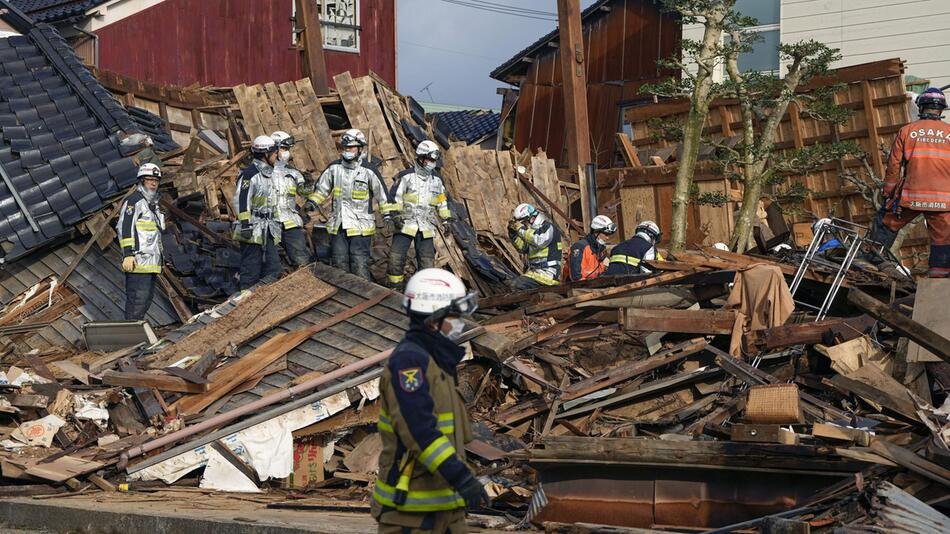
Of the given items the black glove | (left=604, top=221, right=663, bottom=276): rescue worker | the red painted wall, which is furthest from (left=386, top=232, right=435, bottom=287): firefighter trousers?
the red painted wall

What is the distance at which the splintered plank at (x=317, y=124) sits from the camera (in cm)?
1719

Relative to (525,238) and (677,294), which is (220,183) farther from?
(677,294)

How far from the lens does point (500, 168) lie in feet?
61.1

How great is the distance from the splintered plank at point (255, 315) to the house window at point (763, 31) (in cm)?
1422

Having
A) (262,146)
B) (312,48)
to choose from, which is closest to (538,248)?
(262,146)

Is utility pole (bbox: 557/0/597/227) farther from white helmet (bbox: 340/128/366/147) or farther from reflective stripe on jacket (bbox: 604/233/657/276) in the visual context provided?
white helmet (bbox: 340/128/366/147)

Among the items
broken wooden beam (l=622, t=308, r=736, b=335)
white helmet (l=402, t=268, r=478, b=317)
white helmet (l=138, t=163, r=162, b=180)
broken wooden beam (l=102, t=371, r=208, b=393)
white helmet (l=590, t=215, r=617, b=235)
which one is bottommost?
broken wooden beam (l=102, t=371, r=208, b=393)

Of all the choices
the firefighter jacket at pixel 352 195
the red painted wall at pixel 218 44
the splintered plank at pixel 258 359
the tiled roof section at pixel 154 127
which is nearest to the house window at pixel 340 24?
the red painted wall at pixel 218 44

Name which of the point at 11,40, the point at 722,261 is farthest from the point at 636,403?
the point at 11,40

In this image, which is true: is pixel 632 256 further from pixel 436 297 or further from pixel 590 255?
pixel 436 297

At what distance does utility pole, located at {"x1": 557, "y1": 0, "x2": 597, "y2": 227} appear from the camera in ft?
66.0

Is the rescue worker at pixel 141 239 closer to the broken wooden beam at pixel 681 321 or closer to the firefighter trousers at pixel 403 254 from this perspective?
the firefighter trousers at pixel 403 254

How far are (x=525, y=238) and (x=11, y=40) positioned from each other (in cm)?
872

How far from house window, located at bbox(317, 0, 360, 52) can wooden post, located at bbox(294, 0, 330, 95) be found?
958cm
